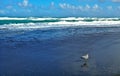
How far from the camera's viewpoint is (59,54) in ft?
44.9

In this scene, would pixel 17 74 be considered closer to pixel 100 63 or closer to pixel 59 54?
pixel 100 63

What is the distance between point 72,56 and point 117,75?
4.13 m

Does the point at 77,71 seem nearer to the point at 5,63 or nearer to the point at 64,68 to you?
the point at 64,68

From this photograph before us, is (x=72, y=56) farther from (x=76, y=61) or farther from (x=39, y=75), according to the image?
(x=39, y=75)

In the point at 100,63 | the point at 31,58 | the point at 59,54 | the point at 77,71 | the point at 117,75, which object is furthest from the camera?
the point at 59,54

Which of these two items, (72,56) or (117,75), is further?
(72,56)

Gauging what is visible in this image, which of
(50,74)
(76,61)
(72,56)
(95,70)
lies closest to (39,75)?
(50,74)

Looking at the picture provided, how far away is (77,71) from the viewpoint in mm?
9695

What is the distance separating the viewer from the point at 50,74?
940cm

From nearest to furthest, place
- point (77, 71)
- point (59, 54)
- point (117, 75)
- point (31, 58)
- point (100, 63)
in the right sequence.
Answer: point (117, 75), point (77, 71), point (100, 63), point (31, 58), point (59, 54)

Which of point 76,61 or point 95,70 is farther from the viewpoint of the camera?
point 76,61

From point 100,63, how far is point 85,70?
4.44 ft

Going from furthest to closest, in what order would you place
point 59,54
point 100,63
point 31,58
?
point 59,54 < point 31,58 < point 100,63

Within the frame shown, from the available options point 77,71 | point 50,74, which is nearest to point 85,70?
point 77,71
